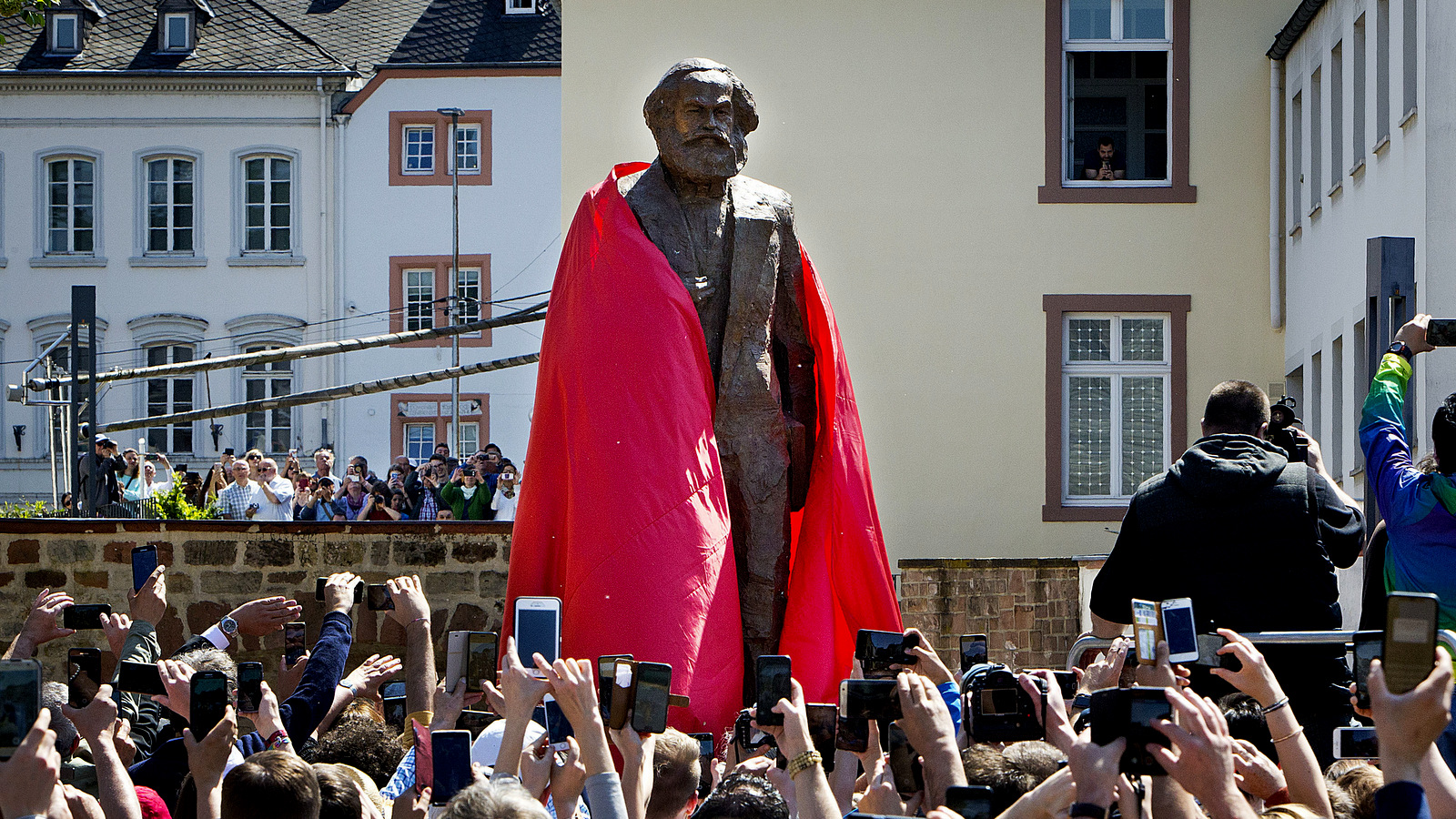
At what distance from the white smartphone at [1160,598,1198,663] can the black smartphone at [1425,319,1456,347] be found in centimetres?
207

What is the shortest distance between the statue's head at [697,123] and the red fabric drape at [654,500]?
231 mm

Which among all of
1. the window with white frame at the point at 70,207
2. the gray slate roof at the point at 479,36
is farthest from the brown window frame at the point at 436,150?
the window with white frame at the point at 70,207

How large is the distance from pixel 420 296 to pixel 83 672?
2730 centimetres

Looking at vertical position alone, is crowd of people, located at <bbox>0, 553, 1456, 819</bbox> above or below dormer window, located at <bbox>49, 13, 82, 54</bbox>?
below

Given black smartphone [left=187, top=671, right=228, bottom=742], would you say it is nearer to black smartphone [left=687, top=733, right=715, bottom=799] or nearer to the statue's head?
black smartphone [left=687, top=733, right=715, bottom=799]

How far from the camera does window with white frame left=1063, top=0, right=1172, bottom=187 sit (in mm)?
15758

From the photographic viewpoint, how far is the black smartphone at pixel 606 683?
327 centimetres

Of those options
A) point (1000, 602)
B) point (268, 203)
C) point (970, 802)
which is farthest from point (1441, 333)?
point (268, 203)

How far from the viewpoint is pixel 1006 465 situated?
15445mm

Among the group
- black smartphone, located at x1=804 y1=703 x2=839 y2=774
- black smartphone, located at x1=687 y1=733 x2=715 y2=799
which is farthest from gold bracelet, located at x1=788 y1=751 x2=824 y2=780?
black smartphone, located at x1=687 y1=733 x2=715 y2=799

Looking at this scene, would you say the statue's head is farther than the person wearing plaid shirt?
No

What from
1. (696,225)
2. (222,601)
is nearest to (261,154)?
(222,601)

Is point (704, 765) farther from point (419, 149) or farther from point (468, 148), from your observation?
point (419, 149)

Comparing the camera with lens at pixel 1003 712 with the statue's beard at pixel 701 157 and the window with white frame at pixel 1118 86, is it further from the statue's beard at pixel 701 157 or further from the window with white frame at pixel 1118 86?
the window with white frame at pixel 1118 86
